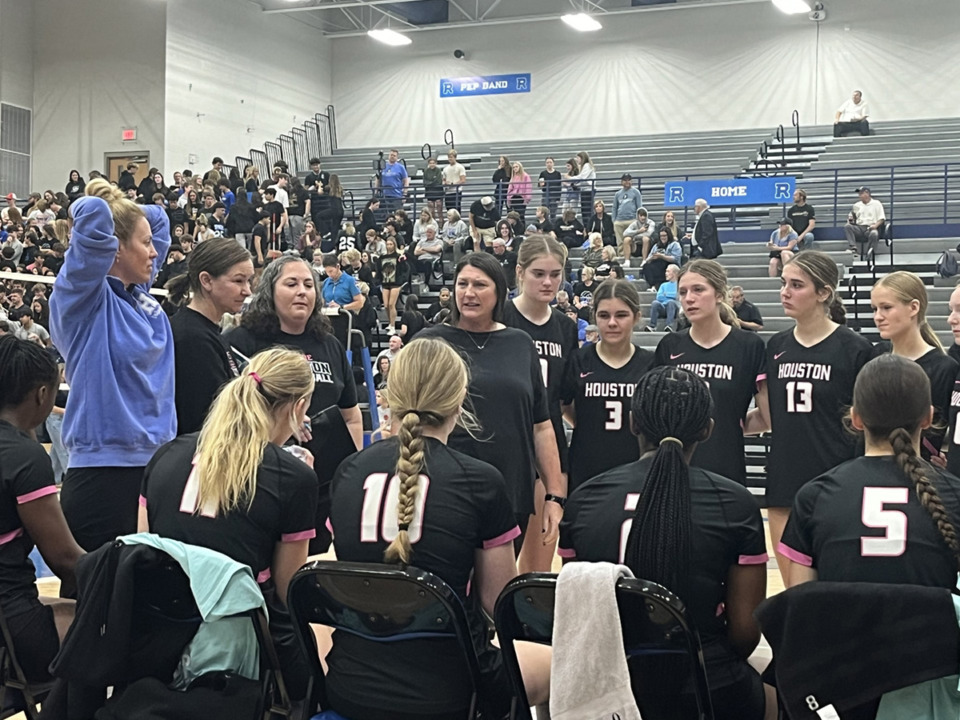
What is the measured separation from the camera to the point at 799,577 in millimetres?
2615

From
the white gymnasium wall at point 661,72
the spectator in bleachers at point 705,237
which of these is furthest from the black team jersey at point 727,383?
the white gymnasium wall at point 661,72

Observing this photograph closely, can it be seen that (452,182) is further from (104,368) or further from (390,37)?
(104,368)

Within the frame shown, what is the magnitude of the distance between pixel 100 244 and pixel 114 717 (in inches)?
52.3

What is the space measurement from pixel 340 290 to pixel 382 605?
39.8ft

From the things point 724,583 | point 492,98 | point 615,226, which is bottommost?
point 724,583

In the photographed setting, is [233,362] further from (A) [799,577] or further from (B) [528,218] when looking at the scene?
(B) [528,218]

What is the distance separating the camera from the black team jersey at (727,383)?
4.29 metres

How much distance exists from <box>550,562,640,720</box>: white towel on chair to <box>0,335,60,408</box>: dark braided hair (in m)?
1.65

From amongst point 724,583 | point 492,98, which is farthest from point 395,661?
point 492,98

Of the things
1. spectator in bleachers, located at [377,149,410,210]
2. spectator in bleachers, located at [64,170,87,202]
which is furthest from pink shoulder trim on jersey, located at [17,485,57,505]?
spectator in bleachers, located at [377,149,410,210]

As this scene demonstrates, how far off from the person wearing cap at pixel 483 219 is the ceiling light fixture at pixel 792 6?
27.3 feet

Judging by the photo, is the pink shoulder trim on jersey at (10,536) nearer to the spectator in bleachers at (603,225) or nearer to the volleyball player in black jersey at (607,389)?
the volleyball player in black jersey at (607,389)

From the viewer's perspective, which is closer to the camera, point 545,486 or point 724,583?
point 724,583

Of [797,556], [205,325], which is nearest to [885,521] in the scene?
[797,556]
